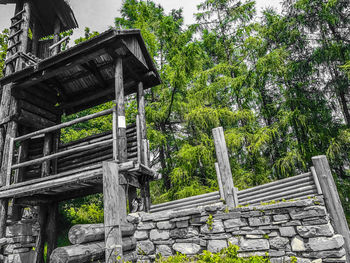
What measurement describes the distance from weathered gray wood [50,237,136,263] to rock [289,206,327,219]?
341 centimetres

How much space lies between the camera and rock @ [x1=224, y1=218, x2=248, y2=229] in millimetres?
4906

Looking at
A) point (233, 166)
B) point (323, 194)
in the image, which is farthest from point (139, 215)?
point (233, 166)

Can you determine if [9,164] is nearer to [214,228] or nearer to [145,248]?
[145,248]

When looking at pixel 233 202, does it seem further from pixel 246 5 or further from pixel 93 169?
pixel 246 5

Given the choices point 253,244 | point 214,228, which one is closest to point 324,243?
point 253,244

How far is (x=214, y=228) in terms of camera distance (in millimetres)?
4980

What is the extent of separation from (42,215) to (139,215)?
3.45 meters

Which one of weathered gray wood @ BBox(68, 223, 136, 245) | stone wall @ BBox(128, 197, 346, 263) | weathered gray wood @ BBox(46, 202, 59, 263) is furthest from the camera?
weathered gray wood @ BBox(46, 202, 59, 263)

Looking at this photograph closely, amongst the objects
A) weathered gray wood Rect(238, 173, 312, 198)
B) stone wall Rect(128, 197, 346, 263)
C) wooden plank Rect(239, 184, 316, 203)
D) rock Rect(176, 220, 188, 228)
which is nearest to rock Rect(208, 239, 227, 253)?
stone wall Rect(128, 197, 346, 263)

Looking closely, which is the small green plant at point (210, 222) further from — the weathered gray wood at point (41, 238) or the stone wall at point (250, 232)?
the weathered gray wood at point (41, 238)

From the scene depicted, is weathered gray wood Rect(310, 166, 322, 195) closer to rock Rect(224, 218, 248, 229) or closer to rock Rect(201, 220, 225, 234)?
rock Rect(224, 218, 248, 229)

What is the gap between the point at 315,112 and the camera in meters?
9.84

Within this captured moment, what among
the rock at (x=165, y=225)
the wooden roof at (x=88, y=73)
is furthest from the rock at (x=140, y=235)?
the wooden roof at (x=88, y=73)

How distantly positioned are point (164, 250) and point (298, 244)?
8.46 feet
